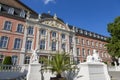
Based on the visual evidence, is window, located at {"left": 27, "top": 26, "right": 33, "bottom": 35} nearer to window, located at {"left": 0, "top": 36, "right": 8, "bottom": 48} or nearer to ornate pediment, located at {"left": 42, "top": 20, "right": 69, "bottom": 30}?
ornate pediment, located at {"left": 42, "top": 20, "right": 69, "bottom": 30}

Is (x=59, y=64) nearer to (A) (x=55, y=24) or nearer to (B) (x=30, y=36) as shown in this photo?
(B) (x=30, y=36)

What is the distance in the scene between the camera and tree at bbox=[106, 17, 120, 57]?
27653mm

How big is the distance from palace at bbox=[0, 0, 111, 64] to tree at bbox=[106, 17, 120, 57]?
356 inches

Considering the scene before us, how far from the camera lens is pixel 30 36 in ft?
92.0

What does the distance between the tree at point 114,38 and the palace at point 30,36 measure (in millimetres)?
9049

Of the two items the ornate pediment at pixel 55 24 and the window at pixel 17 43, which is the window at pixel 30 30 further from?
the ornate pediment at pixel 55 24

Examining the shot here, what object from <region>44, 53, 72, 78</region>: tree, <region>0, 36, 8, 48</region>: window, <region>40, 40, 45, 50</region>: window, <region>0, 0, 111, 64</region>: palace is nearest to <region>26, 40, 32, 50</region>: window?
<region>0, 0, 111, 64</region>: palace

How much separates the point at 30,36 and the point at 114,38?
64.0 ft

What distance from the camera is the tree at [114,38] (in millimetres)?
27653

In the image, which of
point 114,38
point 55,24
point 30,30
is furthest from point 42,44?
point 114,38

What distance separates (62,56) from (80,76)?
280 centimetres

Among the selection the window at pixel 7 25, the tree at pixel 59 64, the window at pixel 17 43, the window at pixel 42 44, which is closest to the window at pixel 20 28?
the window at pixel 7 25

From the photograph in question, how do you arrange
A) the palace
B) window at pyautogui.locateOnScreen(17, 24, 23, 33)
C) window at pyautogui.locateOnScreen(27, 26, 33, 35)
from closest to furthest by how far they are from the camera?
the palace < window at pyautogui.locateOnScreen(17, 24, 23, 33) < window at pyautogui.locateOnScreen(27, 26, 33, 35)

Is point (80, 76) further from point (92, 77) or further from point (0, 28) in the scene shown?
point (0, 28)
